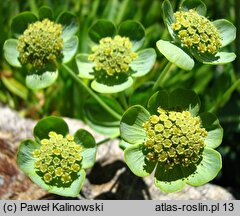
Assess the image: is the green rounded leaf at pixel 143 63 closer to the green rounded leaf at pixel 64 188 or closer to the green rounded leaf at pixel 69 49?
the green rounded leaf at pixel 69 49

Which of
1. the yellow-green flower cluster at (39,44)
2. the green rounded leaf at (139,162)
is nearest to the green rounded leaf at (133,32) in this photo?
the yellow-green flower cluster at (39,44)

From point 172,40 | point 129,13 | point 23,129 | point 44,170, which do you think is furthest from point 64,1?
point 44,170

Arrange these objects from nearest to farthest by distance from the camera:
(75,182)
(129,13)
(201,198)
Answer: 1. (75,182)
2. (201,198)
3. (129,13)

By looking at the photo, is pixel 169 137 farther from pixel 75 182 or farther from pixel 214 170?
pixel 75 182

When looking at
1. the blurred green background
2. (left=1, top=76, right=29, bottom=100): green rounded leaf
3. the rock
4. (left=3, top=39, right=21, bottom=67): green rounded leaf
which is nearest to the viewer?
(left=3, top=39, right=21, bottom=67): green rounded leaf

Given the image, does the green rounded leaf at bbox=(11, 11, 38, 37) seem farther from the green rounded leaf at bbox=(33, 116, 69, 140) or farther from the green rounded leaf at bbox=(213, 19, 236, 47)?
the green rounded leaf at bbox=(213, 19, 236, 47)

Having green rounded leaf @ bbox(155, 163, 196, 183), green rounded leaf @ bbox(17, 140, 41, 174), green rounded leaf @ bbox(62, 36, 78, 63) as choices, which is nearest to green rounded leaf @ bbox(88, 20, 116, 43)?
green rounded leaf @ bbox(62, 36, 78, 63)
